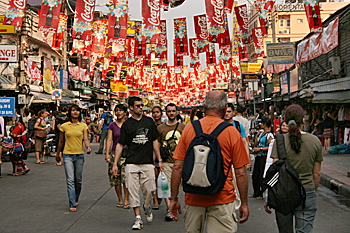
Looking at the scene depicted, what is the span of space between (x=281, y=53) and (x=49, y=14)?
10.4m

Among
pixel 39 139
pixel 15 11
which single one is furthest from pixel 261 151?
pixel 15 11

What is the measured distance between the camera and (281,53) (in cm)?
1842

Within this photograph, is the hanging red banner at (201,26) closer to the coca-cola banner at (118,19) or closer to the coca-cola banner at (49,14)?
the coca-cola banner at (118,19)

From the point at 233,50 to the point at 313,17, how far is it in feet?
34.3

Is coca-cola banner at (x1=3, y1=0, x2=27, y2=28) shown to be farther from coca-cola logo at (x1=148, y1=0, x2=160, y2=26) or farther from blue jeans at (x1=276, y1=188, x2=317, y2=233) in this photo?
blue jeans at (x1=276, y1=188, x2=317, y2=233)

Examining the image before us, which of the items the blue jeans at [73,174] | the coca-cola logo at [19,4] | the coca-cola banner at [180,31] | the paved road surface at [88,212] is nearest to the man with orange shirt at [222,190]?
the paved road surface at [88,212]

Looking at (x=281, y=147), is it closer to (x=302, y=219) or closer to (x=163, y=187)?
(x=302, y=219)

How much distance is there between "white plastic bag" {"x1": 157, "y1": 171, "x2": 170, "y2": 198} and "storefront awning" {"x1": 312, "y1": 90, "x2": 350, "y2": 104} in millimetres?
10116

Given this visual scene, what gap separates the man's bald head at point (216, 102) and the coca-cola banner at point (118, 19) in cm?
1276

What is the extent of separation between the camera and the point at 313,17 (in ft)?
45.7

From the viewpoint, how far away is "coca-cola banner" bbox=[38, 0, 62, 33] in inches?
571

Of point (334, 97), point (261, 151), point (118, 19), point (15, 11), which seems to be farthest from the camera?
point (118, 19)

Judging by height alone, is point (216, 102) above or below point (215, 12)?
below

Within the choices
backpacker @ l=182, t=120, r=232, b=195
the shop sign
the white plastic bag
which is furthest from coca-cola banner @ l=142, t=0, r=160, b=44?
backpacker @ l=182, t=120, r=232, b=195
